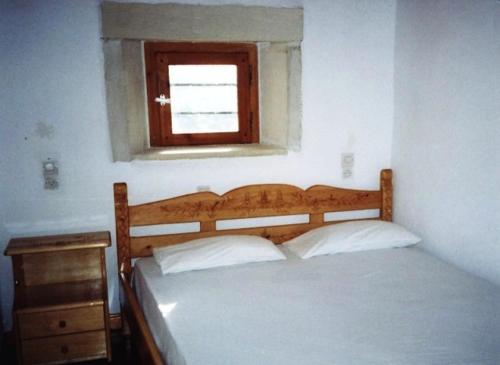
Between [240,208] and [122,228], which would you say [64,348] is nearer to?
[122,228]

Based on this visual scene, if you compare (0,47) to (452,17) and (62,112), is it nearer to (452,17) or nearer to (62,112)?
(62,112)

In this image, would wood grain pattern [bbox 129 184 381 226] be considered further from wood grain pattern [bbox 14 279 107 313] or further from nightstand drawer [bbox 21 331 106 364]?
nightstand drawer [bbox 21 331 106 364]

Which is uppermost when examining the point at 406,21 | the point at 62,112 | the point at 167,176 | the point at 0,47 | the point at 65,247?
the point at 406,21

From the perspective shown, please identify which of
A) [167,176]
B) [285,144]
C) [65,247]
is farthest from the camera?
[285,144]

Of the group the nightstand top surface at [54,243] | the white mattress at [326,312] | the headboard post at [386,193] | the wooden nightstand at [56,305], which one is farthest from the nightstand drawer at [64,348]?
the headboard post at [386,193]

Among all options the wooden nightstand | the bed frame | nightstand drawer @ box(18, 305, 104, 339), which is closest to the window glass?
the bed frame

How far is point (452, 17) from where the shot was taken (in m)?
2.74

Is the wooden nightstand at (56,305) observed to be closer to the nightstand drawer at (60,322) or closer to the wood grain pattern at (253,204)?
the nightstand drawer at (60,322)

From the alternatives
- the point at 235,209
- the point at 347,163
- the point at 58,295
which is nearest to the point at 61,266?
the point at 58,295

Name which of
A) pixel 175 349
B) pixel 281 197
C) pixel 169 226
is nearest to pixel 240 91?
pixel 281 197

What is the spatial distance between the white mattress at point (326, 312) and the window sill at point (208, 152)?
0.68 meters

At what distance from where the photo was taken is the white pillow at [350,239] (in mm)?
Answer: 2881

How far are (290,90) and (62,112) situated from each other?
143 cm

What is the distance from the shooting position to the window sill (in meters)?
3.00
